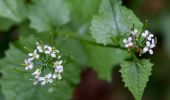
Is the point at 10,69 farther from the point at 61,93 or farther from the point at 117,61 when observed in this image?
the point at 117,61

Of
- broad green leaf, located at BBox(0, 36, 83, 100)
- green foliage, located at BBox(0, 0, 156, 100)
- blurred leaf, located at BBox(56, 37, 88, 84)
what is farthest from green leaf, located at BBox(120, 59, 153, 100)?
broad green leaf, located at BBox(0, 36, 83, 100)

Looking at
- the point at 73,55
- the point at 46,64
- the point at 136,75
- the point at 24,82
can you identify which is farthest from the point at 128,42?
the point at 73,55

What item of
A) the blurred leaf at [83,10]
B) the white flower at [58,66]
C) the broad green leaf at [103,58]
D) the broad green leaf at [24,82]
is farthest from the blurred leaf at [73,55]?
the white flower at [58,66]

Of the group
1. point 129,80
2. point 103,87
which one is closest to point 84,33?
point 129,80

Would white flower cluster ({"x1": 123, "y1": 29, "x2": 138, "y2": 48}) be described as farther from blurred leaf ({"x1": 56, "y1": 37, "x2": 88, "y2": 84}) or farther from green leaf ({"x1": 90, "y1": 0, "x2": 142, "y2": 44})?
blurred leaf ({"x1": 56, "y1": 37, "x2": 88, "y2": 84})

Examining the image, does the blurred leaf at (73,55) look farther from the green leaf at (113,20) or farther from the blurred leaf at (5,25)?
the blurred leaf at (5,25)

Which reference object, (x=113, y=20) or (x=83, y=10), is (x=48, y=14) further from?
(x=113, y=20)
